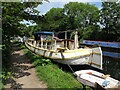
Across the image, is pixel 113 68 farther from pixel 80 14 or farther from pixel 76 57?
pixel 80 14

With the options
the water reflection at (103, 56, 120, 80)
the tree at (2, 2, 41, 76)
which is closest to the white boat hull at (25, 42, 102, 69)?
the water reflection at (103, 56, 120, 80)

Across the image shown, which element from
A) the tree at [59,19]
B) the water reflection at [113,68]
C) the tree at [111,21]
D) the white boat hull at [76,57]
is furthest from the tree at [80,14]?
the white boat hull at [76,57]

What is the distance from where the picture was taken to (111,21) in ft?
75.6

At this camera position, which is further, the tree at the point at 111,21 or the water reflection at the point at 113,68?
the tree at the point at 111,21

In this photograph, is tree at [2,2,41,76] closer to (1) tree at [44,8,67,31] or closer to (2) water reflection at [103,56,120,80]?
(2) water reflection at [103,56,120,80]

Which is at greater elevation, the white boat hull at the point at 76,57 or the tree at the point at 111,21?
the tree at the point at 111,21

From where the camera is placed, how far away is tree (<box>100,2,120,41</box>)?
2250cm

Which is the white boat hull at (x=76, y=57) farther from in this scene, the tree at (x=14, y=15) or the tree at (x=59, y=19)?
the tree at (x=59, y=19)

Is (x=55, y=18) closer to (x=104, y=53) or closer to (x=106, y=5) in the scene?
(x=106, y=5)

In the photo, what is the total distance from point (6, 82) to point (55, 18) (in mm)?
30665

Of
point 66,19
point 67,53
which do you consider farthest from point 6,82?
point 66,19

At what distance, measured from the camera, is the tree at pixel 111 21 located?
73.8ft

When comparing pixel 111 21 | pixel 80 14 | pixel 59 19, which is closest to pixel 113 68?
pixel 111 21

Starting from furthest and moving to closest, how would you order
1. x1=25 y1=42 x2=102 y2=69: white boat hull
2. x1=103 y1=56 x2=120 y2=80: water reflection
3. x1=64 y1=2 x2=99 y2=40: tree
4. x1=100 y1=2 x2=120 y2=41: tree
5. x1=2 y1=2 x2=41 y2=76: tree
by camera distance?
x1=64 y1=2 x2=99 y2=40: tree, x1=100 y1=2 x2=120 y2=41: tree, x1=103 y1=56 x2=120 y2=80: water reflection, x1=25 y1=42 x2=102 y2=69: white boat hull, x1=2 y1=2 x2=41 y2=76: tree
